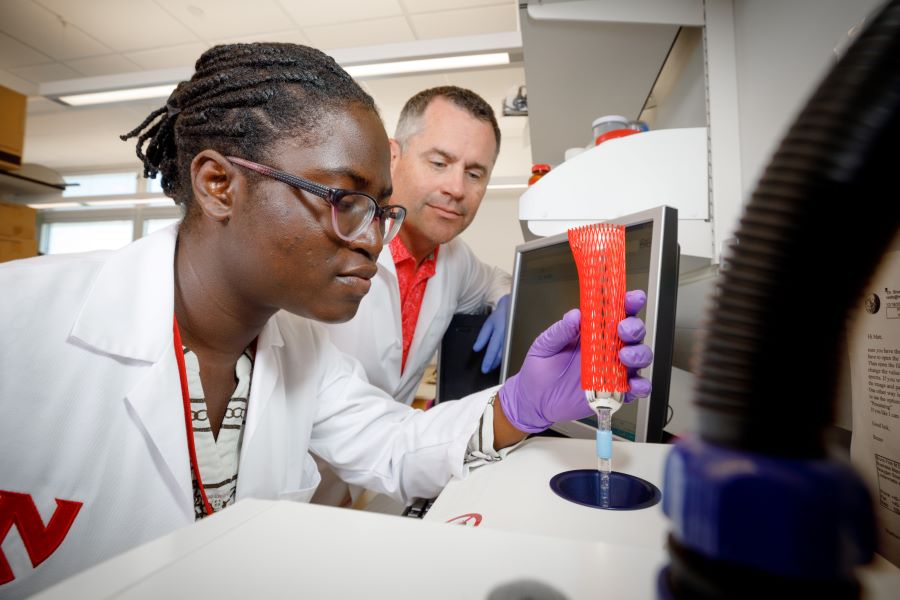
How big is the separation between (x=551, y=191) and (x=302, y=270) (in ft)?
2.13

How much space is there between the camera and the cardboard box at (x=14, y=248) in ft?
7.54

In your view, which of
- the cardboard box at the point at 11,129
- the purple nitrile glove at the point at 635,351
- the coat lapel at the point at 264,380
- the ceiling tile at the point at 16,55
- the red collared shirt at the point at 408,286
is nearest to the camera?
the purple nitrile glove at the point at 635,351

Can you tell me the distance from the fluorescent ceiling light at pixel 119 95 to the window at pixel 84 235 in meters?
4.83

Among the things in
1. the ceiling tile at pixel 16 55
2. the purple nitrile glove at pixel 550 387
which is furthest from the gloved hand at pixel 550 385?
the ceiling tile at pixel 16 55

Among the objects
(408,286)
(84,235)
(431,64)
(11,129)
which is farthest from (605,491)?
(84,235)

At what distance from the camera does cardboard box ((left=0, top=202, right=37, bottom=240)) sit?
Result: 7.49ft

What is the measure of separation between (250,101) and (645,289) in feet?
2.46

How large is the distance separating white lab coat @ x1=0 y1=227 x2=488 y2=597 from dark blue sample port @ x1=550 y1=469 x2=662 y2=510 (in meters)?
0.20

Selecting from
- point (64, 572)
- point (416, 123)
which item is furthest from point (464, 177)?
point (64, 572)

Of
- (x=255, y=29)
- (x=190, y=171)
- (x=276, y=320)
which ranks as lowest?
(x=276, y=320)

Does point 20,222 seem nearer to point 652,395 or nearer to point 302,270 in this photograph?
point 302,270

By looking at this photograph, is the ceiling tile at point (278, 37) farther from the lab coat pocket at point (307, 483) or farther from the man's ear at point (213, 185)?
the lab coat pocket at point (307, 483)

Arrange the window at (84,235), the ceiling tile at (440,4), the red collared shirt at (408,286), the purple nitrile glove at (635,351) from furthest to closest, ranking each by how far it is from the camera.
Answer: the window at (84,235), the ceiling tile at (440,4), the red collared shirt at (408,286), the purple nitrile glove at (635,351)

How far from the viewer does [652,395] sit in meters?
0.68
